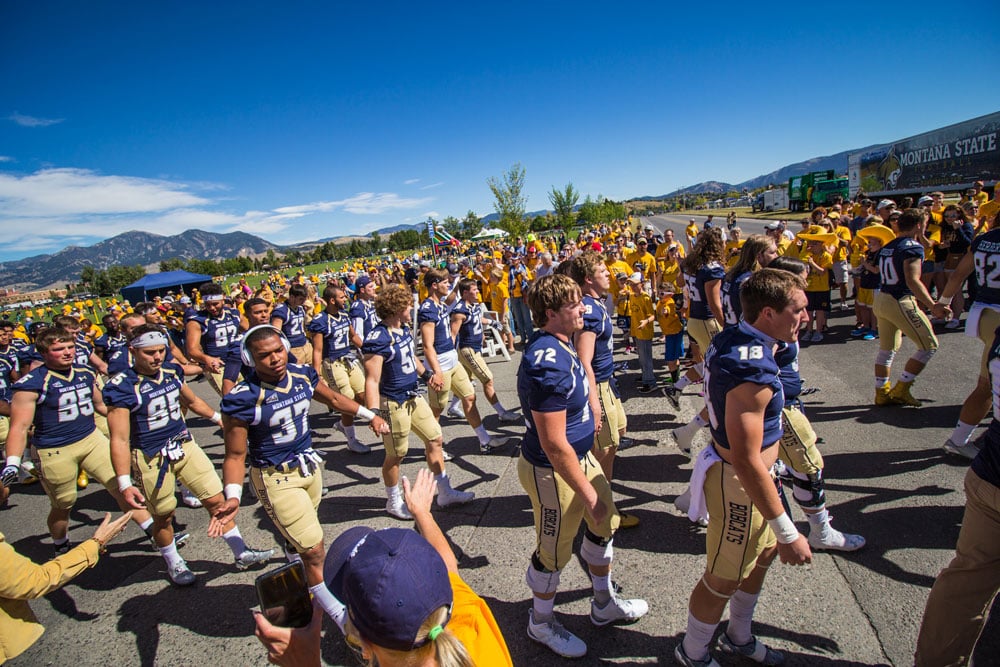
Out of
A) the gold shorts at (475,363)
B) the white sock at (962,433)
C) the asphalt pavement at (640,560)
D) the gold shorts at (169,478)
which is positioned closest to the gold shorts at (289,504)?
the asphalt pavement at (640,560)

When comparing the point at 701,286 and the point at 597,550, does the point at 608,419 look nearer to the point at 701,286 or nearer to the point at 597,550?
the point at 597,550

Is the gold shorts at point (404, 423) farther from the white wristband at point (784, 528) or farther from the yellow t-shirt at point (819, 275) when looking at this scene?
the yellow t-shirt at point (819, 275)

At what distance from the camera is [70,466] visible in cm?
451

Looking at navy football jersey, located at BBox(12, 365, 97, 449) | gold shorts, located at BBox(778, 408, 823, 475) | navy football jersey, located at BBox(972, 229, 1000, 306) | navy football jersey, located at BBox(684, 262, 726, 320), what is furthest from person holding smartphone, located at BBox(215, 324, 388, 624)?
navy football jersey, located at BBox(972, 229, 1000, 306)

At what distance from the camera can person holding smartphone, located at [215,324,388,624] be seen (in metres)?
3.04

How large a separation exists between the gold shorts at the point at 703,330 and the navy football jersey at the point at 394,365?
12.2 ft

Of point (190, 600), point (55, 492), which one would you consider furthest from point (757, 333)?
point (55, 492)

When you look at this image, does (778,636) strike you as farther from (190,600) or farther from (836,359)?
(836,359)

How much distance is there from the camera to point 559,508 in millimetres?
2602

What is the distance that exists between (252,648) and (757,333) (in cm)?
416

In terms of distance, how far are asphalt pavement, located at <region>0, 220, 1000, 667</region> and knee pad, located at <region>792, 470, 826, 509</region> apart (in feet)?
1.42

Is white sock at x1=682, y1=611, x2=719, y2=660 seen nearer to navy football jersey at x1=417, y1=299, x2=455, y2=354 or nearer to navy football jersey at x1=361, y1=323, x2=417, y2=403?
navy football jersey at x1=361, y1=323, x2=417, y2=403

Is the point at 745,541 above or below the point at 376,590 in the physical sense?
below

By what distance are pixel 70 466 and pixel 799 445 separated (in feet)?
22.3
